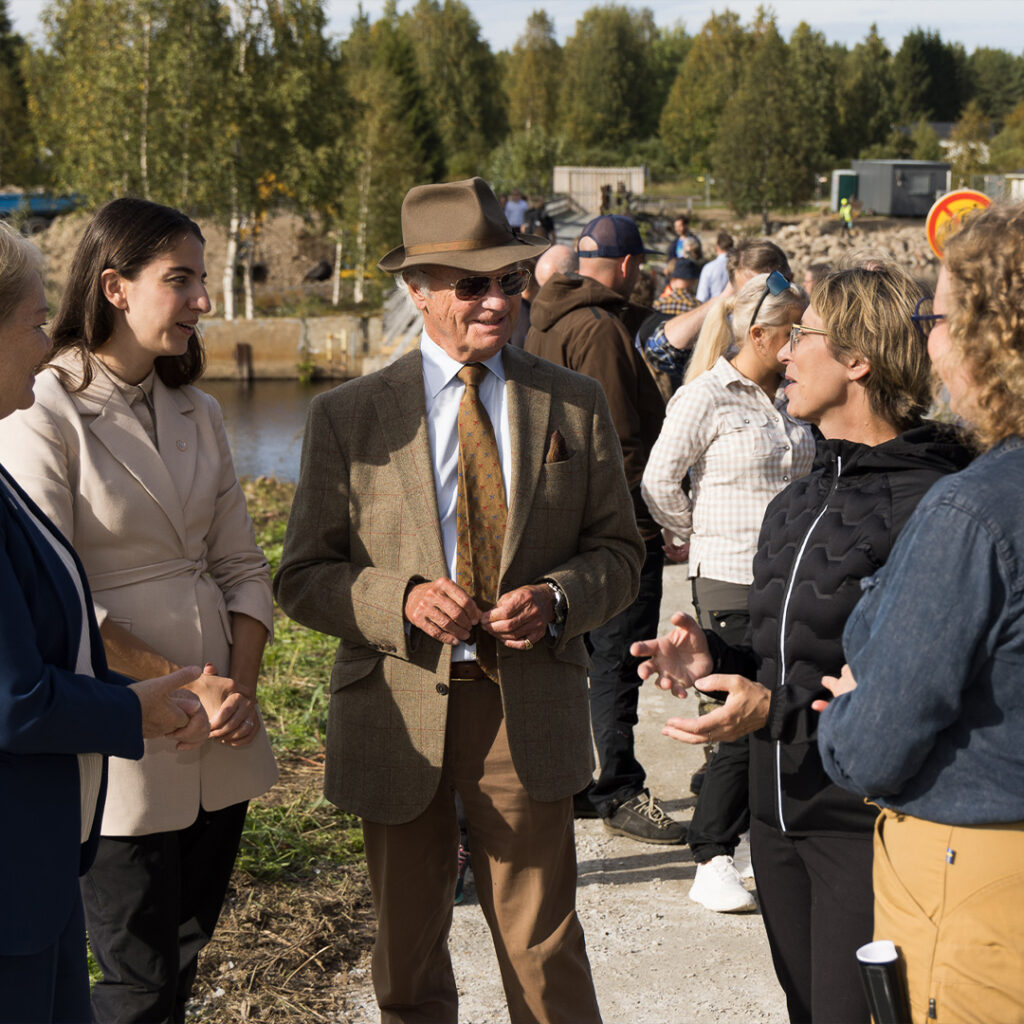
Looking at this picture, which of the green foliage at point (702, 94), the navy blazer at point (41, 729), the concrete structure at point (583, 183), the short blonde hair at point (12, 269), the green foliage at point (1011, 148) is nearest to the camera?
the navy blazer at point (41, 729)

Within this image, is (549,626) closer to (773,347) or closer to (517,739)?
(517,739)

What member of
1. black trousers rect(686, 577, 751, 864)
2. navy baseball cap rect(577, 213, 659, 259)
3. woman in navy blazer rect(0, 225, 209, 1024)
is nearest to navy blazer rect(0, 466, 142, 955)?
woman in navy blazer rect(0, 225, 209, 1024)

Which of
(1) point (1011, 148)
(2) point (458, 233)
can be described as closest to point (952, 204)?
(2) point (458, 233)

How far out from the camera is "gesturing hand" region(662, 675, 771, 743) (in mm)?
2266

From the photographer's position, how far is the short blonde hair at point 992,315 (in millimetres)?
1692

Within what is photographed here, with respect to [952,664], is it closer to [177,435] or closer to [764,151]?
[177,435]

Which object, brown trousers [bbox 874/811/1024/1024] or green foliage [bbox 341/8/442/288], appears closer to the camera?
brown trousers [bbox 874/811/1024/1024]

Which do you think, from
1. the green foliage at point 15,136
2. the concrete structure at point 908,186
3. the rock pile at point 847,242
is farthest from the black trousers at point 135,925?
the green foliage at point 15,136

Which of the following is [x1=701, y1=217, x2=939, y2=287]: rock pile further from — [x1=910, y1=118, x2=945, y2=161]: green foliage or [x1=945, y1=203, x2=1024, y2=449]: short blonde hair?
[x1=910, y1=118, x2=945, y2=161]: green foliage

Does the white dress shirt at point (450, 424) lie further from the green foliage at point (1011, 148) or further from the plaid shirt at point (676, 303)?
the green foliage at point (1011, 148)

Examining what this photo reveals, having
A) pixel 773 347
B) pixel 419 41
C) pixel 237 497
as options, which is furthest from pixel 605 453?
pixel 419 41

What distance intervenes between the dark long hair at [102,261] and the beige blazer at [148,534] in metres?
0.07

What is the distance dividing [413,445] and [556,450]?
1.10 ft

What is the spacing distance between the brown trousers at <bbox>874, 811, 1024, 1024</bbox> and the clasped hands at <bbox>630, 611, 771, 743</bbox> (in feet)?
1.67
